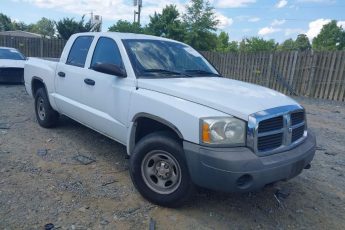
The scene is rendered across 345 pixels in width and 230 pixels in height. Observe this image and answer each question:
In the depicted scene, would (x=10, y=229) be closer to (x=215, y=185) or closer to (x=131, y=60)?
(x=215, y=185)

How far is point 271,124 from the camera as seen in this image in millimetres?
3164

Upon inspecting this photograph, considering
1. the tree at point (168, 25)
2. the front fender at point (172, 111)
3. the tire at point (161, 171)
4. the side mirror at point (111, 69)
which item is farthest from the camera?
the tree at point (168, 25)

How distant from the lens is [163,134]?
341 centimetres

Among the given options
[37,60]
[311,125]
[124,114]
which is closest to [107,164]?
[124,114]

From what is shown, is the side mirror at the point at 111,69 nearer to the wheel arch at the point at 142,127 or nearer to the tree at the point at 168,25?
the wheel arch at the point at 142,127

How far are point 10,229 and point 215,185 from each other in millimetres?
1972

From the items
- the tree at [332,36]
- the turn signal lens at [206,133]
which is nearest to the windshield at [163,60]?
the turn signal lens at [206,133]

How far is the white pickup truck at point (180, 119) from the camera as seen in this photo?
9.73ft

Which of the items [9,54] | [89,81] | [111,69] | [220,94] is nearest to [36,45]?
[9,54]

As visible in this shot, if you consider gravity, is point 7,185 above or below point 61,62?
below

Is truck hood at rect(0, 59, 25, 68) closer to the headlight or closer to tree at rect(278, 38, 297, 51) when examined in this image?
the headlight

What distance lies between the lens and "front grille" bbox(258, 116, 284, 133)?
10.0 ft

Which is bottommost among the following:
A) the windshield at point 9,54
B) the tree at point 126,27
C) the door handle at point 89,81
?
the windshield at point 9,54

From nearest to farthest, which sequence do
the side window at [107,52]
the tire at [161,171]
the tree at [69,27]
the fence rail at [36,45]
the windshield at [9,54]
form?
1. the tire at [161,171]
2. the side window at [107,52]
3. the windshield at [9,54]
4. the fence rail at [36,45]
5. the tree at [69,27]
